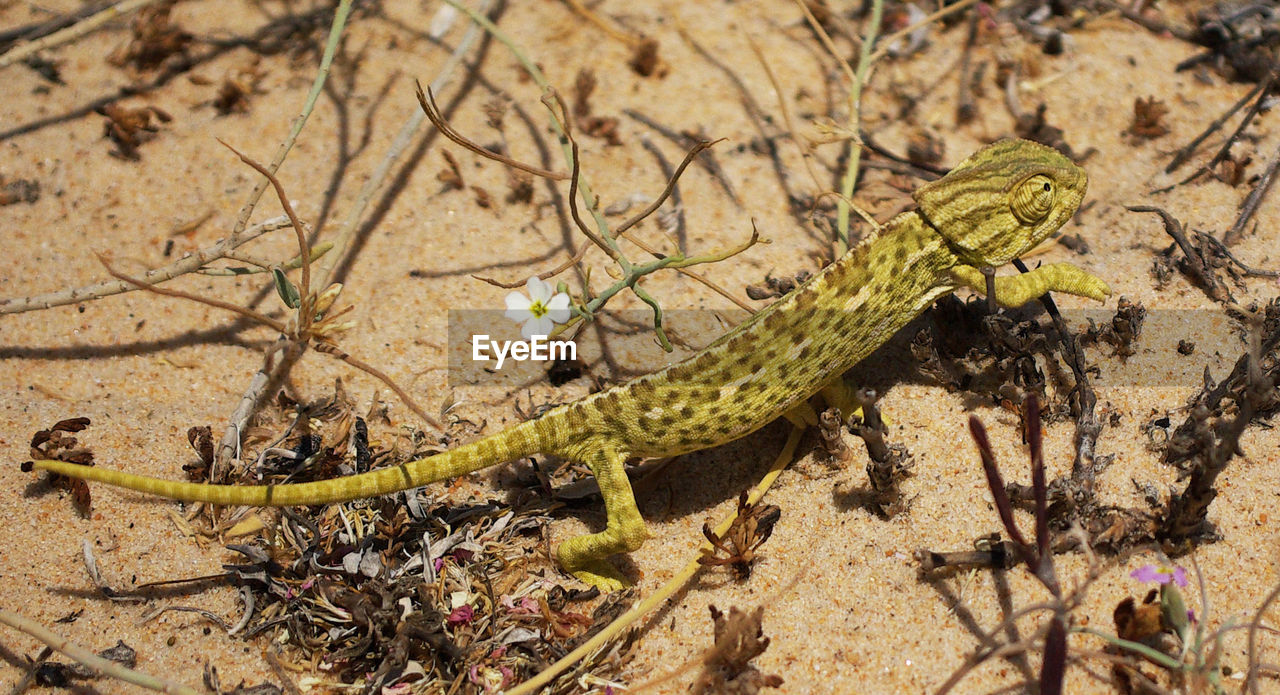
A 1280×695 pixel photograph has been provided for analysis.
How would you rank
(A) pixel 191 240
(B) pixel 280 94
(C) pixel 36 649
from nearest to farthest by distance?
(C) pixel 36 649, (A) pixel 191 240, (B) pixel 280 94

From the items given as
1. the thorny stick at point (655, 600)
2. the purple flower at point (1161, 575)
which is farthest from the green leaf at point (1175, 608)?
the thorny stick at point (655, 600)

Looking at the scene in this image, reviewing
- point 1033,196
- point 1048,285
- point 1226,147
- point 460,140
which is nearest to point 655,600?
point 460,140

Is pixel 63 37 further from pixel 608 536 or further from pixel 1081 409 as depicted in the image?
pixel 1081 409

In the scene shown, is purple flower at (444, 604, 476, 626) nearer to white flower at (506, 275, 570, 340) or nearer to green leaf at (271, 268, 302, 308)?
white flower at (506, 275, 570, 340)

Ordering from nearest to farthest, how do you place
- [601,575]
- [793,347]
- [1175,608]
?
[1175,608] < [793,347] < [601,575]

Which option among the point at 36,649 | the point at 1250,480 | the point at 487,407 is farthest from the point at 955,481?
the point at 36,649

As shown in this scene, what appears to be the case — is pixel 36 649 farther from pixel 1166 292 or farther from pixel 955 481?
pixel 1166 292
